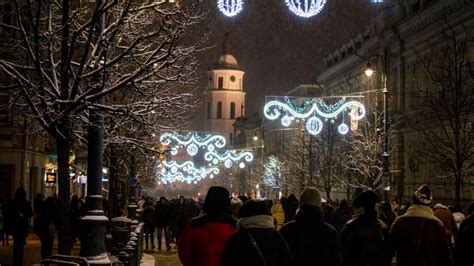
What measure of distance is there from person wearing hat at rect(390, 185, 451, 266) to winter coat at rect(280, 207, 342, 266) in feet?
5.27

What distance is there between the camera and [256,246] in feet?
25.3

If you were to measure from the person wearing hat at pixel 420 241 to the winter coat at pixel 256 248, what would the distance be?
3.13 m

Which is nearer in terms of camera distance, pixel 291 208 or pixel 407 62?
pixel 291 208

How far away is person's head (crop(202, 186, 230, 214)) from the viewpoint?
8.87m

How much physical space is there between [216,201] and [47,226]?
46.9 feet

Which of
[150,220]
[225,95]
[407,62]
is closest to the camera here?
[150,220]

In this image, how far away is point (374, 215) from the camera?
1045 cm

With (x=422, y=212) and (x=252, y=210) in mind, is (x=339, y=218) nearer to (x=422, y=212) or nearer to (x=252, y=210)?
(x=422, y=212)

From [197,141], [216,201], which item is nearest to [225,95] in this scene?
[197,141]

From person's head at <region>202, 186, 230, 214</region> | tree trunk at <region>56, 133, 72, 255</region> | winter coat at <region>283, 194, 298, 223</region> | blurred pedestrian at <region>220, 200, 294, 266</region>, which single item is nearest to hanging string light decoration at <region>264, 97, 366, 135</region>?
winter coat at <region>283, 194, 298, 223</region>

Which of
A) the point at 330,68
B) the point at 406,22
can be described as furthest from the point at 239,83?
the point at 406,22

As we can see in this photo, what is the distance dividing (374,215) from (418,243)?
2.08 feet

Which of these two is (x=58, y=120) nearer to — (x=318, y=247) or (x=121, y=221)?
(x=318, y=247)

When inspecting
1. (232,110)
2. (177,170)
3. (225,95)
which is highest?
(225,95)
